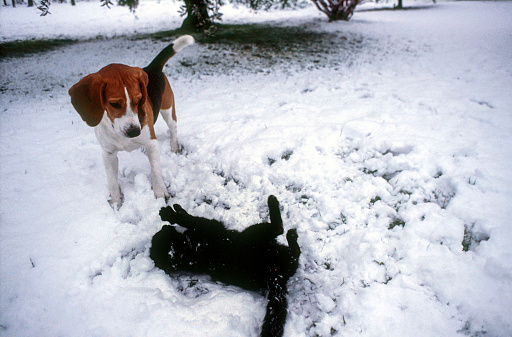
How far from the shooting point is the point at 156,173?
107 inches

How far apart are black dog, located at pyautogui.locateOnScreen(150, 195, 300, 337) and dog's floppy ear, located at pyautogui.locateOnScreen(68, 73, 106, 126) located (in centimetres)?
97

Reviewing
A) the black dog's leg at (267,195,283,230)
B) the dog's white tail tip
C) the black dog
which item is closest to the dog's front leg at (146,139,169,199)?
the black dog

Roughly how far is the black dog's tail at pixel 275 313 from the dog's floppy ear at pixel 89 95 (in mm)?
1913

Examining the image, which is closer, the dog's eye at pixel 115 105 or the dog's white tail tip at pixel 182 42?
the dog's eye at pixel 115 105

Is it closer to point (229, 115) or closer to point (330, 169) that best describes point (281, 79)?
point (229, 115)

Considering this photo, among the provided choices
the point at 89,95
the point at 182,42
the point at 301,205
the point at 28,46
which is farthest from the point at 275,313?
the point at 28,46

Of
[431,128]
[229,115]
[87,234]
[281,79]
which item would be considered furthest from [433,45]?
[87,234]

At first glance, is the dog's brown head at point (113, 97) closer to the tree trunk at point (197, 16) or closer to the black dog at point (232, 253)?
the black dog at point (232, 253)

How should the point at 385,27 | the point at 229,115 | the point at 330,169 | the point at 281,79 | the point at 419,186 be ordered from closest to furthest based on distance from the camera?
the point at 419,186 → the point at 330,169 → the point at 229,115 → the point at 281,79 → the point at 385,27

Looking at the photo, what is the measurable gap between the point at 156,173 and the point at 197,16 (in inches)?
364

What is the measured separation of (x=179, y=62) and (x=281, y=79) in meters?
3.32

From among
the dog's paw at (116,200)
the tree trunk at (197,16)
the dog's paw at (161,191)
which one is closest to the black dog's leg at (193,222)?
the dog's paw at (161,191)

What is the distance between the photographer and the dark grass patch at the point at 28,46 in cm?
872

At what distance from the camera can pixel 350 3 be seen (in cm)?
1253
